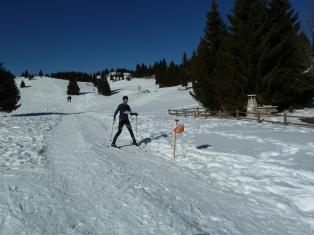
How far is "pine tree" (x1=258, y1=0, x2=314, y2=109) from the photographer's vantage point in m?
28.8

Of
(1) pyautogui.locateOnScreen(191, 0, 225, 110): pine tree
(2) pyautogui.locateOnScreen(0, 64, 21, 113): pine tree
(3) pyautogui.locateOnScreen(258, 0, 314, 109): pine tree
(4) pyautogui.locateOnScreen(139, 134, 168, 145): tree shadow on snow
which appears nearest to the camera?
(4) pyautogui.locateOnScreen(139, 134, 168, 145): tree shadow on snow

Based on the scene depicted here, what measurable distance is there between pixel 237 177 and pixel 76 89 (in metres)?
117

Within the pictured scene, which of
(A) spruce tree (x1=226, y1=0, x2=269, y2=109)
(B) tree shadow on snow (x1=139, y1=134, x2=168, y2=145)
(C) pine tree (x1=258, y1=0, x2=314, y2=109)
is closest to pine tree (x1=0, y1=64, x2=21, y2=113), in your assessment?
(A) spruce tree (x1=226, y1=0, x2=269, y2=109)

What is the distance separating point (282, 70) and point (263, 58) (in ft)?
6.42

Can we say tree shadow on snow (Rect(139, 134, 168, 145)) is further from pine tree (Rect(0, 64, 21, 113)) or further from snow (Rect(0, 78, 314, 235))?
pine tree (Rect(0, 64, 21, 113))

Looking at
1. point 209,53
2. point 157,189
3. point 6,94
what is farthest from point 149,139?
point 6,94

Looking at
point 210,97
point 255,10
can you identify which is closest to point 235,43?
point 255,10

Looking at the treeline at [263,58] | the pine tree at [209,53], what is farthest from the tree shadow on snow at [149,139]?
the pine tree at [209,53]

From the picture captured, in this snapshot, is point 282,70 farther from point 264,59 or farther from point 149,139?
point 149,139

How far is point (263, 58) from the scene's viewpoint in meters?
29.1

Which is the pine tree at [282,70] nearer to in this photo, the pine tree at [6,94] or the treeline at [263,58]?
the treeline at [263,58]

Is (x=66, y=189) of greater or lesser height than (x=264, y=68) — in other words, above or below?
below

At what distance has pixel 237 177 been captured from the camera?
28.5ft

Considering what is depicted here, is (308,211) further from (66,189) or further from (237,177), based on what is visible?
(66,189)
